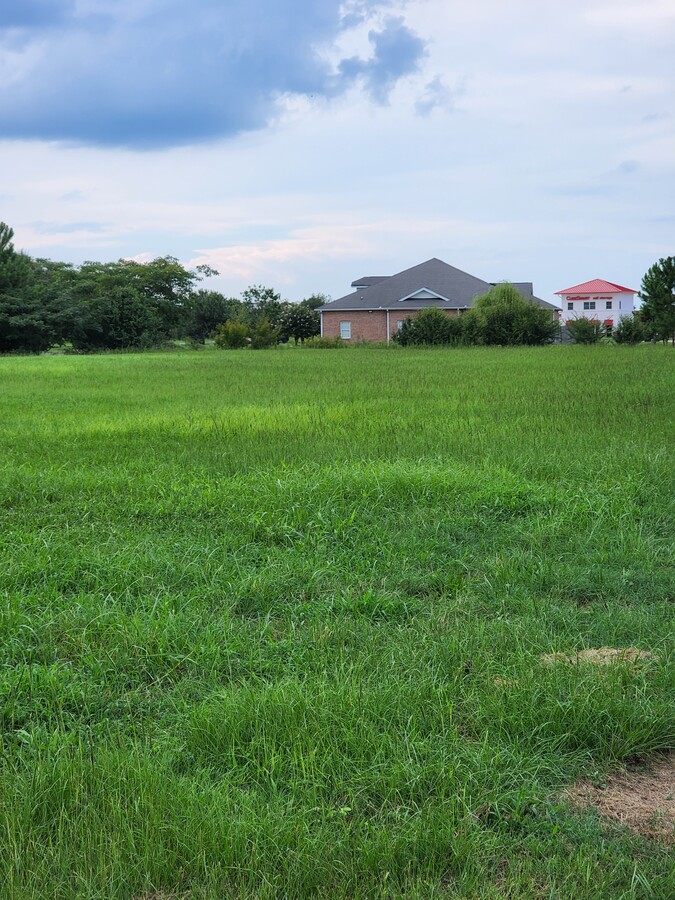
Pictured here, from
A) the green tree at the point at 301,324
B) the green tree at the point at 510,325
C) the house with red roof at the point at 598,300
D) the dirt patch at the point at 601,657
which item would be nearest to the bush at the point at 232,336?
the green tree at the point at 510,325

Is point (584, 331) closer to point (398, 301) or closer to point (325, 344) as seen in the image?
point (325, 344)

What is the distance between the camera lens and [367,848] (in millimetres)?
2299

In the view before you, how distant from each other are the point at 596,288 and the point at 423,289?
167 feet

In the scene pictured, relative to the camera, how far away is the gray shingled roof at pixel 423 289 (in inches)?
2120

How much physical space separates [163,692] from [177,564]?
1544 mm

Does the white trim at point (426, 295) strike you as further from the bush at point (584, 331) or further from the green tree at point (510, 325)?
the green tree at point (510, 325)

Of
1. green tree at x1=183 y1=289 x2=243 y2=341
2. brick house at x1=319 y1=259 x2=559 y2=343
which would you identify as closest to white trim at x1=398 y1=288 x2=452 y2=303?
brick house at x1=319 y1=259 x2=559 y2=343

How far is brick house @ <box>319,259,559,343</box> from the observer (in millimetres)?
53812

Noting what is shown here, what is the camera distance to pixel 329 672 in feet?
11.3

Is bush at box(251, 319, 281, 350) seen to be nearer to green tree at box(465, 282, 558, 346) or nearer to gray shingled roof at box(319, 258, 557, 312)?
gray shingled roof at box(319, 258, 557, 312)

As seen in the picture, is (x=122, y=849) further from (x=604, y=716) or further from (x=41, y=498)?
(x=41, y=498)

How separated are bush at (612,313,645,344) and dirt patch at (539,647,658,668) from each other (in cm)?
4228

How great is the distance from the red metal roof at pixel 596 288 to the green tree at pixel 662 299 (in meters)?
50.1

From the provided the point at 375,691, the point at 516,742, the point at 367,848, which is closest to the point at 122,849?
the point at 367,848
